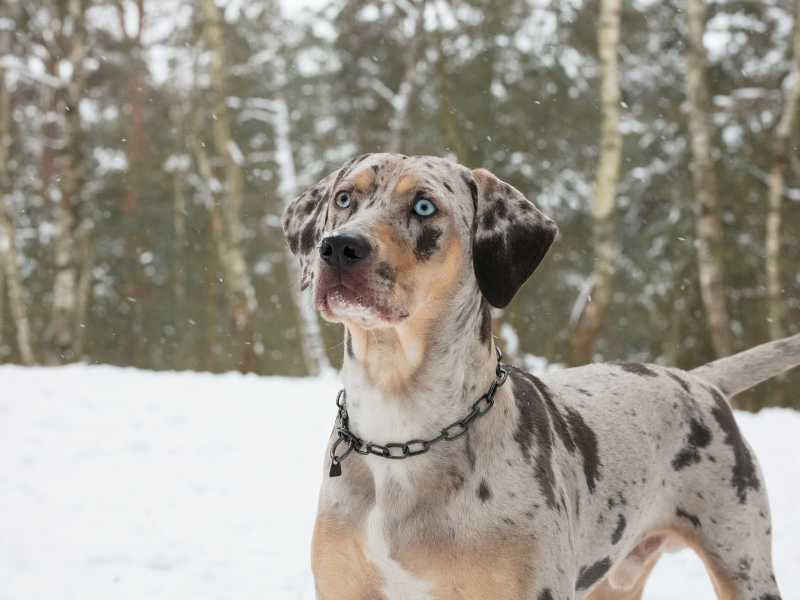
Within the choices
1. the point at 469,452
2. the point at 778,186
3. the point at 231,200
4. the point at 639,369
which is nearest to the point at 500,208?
the point at 469,452

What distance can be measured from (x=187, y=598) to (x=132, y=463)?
141 inches

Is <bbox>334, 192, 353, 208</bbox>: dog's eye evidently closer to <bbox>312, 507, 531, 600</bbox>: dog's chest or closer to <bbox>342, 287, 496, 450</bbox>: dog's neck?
<bbox>342, 287, 496, 450</bbox>: dog's neck

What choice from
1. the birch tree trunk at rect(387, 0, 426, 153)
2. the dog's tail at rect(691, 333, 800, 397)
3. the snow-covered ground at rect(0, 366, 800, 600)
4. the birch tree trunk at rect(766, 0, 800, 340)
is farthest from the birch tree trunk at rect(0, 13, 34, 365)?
the dog's tail at rect(691, 333, 800, 397)

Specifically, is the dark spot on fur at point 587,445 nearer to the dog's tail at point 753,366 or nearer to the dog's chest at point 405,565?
the dog's chest at point 405,565

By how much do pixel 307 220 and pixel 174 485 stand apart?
5.00 meters

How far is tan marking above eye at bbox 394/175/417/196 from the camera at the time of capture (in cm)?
335

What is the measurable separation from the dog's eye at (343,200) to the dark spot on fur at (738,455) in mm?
1928

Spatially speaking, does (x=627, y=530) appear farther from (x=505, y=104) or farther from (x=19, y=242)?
(x=19, y=242)

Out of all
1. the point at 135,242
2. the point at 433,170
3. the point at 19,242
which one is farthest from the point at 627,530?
the point at 19,242

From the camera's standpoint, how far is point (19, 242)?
25656 millimetres

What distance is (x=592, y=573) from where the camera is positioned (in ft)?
11.7

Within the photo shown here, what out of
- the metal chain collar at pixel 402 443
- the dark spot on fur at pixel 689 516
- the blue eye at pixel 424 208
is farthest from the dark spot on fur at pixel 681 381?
the blue eye at pixel 424 208

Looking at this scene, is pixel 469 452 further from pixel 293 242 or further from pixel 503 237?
pixel 293 242

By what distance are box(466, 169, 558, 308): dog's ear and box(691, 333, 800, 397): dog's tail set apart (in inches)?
58.6
